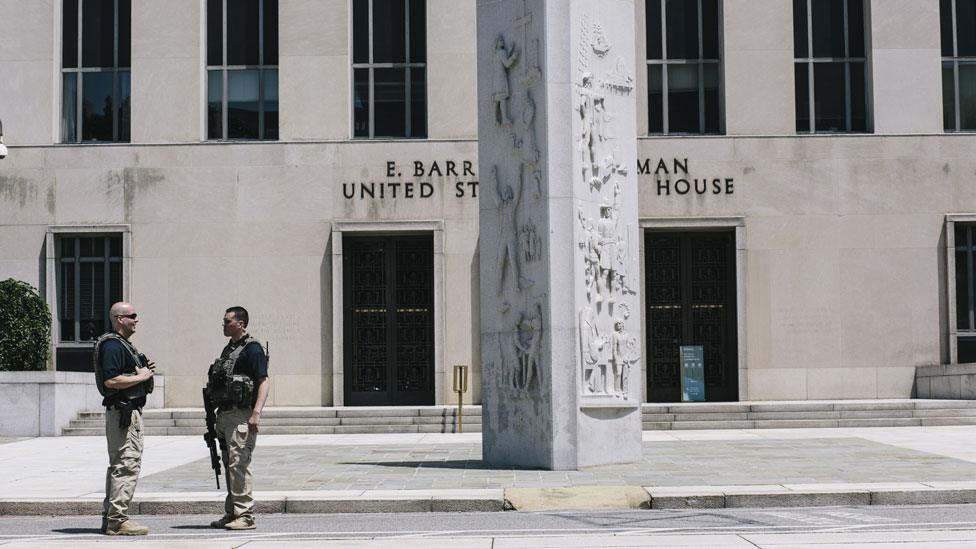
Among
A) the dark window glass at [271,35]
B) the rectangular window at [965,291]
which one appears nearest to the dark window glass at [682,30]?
the rectangular window at [965,291]

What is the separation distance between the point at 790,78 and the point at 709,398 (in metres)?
7.67

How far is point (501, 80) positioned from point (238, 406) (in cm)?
697

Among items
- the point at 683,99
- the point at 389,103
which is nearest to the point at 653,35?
the point at 683,99

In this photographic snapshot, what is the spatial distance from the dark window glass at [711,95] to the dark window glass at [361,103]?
26.3 ft

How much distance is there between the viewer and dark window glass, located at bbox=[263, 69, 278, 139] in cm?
3022

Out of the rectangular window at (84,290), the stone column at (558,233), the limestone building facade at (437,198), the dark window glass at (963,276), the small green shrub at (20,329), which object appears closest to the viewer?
the stone column at (558,233)

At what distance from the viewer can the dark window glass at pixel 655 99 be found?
30234 mm

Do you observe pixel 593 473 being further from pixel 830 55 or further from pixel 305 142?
pixel 830 55

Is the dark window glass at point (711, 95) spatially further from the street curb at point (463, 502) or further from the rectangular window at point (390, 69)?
the street curb at point (463, 502)

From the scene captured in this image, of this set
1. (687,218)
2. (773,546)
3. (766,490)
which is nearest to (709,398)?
(687,218)

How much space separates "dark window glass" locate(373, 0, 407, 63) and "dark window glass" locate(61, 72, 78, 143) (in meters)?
7.22

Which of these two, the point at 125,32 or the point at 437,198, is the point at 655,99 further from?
the point at 125,32

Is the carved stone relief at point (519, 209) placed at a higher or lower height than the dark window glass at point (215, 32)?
lower

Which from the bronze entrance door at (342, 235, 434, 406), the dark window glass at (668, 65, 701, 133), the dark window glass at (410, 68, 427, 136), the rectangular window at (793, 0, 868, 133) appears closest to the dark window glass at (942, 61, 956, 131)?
the rectangular window at (793, 0, 868, 133)
